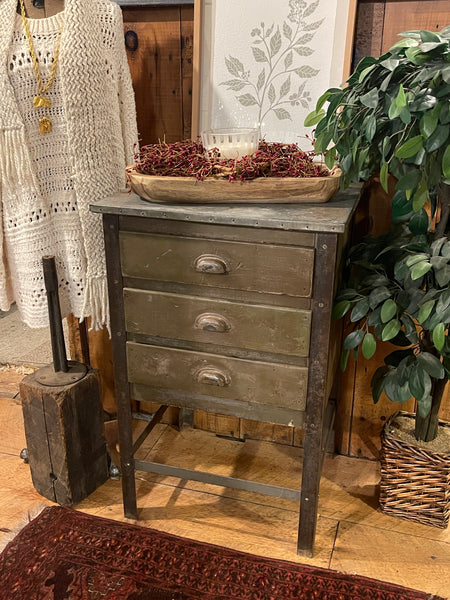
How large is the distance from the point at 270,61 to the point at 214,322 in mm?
762

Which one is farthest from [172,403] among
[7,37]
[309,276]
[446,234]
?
[7,37]

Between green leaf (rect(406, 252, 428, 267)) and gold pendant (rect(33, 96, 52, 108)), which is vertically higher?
gold pendant (rect(33, 96, 52, 108))

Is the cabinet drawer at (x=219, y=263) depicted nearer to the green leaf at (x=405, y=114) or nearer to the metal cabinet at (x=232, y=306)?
the metal cabinet at (x=232, y=306)

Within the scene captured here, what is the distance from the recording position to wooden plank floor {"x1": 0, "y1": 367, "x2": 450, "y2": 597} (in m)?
1.52

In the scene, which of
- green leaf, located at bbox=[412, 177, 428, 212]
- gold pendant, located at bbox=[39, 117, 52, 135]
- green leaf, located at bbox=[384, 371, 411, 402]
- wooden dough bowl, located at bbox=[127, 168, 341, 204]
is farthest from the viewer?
gold pendant, located at bbox=[39, 117, 52, 135]

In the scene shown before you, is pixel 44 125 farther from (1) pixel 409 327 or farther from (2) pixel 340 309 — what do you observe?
(1) pixel 409 327

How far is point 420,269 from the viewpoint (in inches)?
47.6

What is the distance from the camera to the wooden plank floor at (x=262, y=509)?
1.52m

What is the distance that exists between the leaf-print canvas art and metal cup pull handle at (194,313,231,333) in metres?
0.59

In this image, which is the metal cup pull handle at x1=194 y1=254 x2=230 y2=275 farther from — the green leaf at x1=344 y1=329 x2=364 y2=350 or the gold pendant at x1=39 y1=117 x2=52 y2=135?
the gold pendant at x1=39 y1=117 x2=52 y2=135

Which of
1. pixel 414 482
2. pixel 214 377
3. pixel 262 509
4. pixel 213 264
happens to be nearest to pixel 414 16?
pixel 213 264

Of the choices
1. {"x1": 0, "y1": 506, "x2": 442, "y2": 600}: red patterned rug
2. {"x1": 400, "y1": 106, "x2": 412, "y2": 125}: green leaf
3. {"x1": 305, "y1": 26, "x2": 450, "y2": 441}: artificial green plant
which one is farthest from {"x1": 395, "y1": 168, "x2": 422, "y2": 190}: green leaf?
{"x1": 0, "y1": 506, "x2": 442, "y2": 600}: red patterned rug

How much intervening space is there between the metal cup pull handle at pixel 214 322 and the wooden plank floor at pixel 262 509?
63 centimetres

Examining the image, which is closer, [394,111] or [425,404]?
[394,111]
